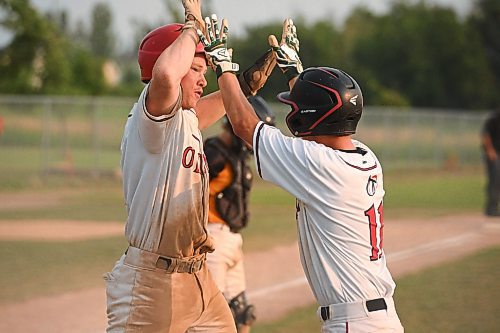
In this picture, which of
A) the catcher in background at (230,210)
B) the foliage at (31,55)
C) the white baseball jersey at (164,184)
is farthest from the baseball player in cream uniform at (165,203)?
the foliage at (31,55)

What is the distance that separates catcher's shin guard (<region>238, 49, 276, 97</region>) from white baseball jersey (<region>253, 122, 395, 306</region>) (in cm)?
111

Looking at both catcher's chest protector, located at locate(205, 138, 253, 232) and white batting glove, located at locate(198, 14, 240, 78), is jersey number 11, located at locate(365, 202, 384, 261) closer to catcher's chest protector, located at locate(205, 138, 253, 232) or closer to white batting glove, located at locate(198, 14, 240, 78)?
white batting glove, located at locate(198, 14, 240, 78)

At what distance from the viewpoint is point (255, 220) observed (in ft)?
59.2

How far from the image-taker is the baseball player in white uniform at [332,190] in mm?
4461

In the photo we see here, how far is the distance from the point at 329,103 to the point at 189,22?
0.89m

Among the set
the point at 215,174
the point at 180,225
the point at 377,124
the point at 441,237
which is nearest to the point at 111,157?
the point at 377,124

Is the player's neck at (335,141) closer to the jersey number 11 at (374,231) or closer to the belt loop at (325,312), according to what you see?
the jersey number 11 at (374,231)

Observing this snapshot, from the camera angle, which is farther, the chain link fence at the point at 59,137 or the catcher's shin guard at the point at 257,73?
the chain link fence at the point at 59,137

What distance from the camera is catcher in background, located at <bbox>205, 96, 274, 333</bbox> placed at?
7617 millimetres

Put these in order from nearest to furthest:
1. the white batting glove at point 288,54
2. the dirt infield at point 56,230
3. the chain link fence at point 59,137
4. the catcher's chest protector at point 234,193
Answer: the white batting glove at point 288,54 → the catcher's chest protector at point 234,193 → the dirt infield at point 56,230 → the chain link fence at point 59,137

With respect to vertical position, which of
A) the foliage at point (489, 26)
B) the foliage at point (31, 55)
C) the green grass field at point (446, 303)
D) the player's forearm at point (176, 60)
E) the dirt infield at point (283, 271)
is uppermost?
the foliage at point (489, 26)

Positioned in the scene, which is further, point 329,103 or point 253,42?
point 253,42

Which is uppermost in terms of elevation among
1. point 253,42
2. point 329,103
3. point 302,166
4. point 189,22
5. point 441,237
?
point 253,42

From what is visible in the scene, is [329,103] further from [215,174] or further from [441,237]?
[441,237]
